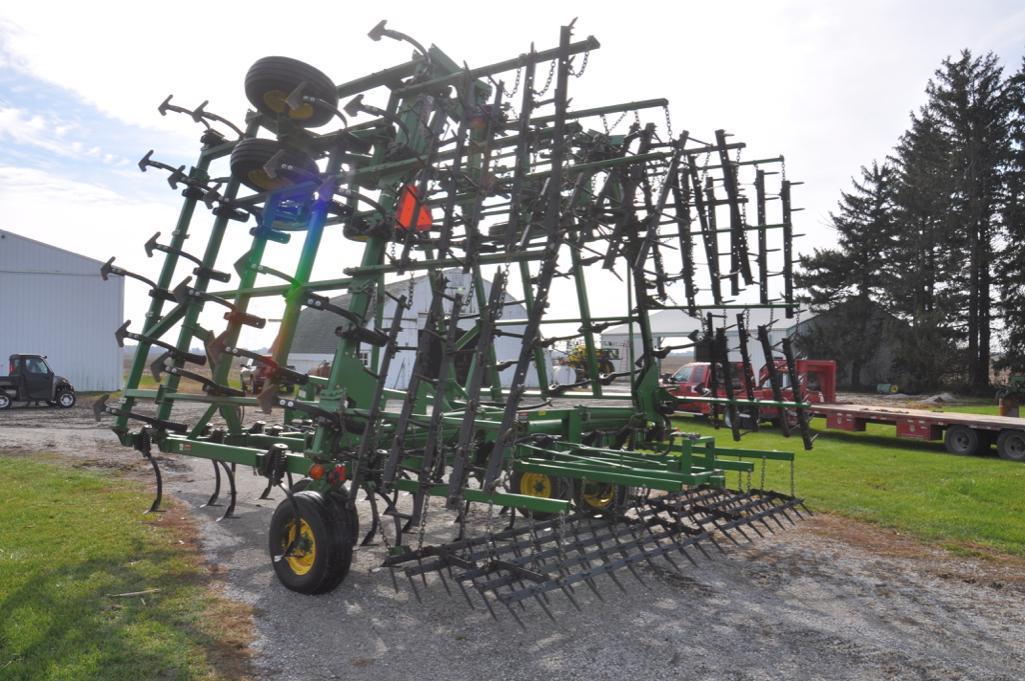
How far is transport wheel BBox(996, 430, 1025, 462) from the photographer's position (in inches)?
517

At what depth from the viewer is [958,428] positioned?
553 inches

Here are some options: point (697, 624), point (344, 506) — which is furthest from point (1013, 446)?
point (344, 506)

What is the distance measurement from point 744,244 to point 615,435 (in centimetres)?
216

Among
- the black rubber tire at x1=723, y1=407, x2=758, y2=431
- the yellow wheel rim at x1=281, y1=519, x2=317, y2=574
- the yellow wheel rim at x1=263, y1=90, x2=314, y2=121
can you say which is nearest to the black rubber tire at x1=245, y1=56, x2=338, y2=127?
the yellow wheel rim at x1=263, y1=90, x2=314, y2=121

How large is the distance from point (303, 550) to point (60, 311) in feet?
92.0

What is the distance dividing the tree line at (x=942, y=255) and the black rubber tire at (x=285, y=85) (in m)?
34.3

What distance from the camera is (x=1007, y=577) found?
5.73m

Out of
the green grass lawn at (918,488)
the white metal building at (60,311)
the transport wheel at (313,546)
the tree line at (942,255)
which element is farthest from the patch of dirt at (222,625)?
the tree line at (942,255)

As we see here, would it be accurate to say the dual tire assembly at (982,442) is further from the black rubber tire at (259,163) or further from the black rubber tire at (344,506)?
the black rubber tire at (259,163)

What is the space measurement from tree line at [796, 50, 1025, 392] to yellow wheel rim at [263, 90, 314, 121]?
113 ft

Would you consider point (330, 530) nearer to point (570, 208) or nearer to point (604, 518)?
point (604, 518)

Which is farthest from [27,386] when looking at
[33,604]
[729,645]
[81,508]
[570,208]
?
[729,645]

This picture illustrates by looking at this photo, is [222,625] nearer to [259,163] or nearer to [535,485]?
[535,485]

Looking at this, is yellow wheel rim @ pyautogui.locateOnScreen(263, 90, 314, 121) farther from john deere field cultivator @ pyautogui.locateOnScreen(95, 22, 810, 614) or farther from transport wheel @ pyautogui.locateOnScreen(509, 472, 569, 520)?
transport wheel @ pyautogui.locateOnScreen(509, 472, 569, 520)
